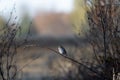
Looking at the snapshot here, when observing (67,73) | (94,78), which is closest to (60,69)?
(67,73)

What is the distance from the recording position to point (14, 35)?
10.8m

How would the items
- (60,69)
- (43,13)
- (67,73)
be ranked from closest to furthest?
1. (67,73)
2. (60,69)
3. (43,13)

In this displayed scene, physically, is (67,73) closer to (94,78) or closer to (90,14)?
(94,78)

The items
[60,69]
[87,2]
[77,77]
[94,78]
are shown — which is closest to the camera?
[87,2]

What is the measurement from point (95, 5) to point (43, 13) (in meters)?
103

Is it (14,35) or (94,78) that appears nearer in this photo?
(14,35)

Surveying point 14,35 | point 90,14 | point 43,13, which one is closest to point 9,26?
point 14,35

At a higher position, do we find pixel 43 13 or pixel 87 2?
pixel 87 2

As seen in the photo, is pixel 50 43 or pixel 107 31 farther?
pixel 50 43

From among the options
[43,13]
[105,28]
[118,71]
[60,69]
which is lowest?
[43,13]

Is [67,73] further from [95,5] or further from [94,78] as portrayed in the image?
[95,5]

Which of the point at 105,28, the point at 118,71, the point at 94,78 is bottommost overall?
the point at 94,78

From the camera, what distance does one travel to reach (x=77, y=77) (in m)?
15.6

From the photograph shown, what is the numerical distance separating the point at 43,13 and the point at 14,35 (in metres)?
103
